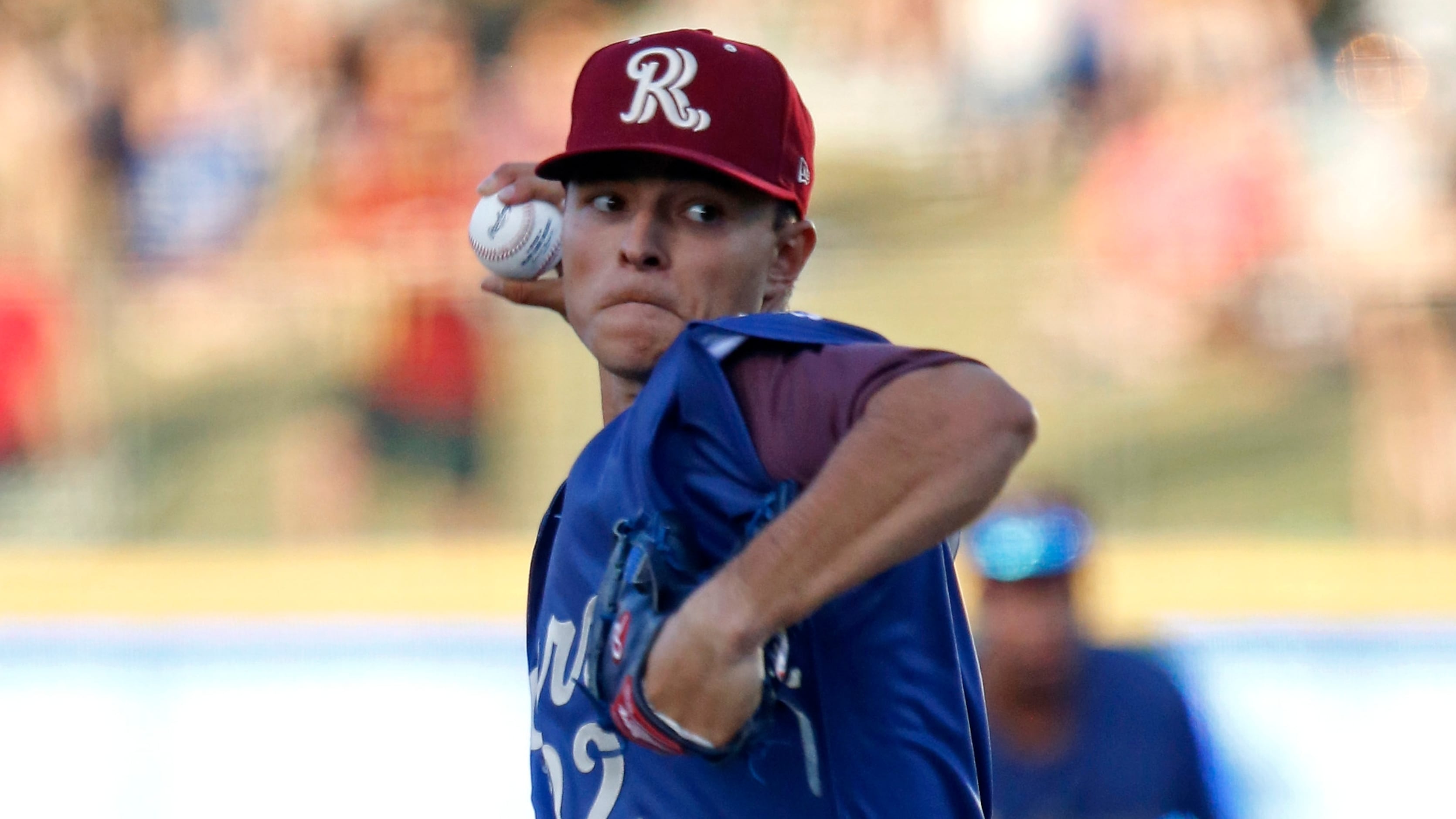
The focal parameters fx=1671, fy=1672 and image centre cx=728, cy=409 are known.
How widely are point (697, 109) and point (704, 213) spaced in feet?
0.41

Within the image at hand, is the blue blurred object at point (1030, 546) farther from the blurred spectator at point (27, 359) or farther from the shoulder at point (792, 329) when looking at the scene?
the blurred spectator at point (27, 359)

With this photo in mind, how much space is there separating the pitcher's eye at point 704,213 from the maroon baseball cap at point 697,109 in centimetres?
7

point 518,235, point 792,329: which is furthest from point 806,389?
point 518,235

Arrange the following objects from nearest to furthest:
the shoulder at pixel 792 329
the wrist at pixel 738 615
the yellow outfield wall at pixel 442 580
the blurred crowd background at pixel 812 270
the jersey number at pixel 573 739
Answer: the wrist at pixel 738 615 → the shoulder at pixel 792 329 → the jersey number at pixel 573 739 → the yellow outfield wall at pixel 442 580 → the blurred crowd background at pixel 812 270

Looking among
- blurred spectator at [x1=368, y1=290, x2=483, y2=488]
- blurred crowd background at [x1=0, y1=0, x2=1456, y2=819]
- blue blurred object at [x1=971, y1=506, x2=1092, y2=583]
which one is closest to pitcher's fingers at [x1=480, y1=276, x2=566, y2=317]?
blue blurred object at [x1=971, y1=506, x2=1092, y2=583]

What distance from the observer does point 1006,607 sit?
12.3 ft

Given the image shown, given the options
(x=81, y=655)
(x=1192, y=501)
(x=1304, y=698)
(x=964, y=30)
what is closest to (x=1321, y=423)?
(x=1192, y=501)

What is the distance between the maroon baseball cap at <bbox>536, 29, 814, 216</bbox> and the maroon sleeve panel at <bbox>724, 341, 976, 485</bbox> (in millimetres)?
345

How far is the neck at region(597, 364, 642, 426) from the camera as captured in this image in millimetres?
2033

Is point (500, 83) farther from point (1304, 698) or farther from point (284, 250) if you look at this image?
point (1304, 698)

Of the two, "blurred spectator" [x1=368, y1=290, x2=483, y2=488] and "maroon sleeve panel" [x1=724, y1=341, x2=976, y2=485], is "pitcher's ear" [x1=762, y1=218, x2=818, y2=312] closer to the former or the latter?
"maroon sleeve panel" [x1=724, y1=341, x2=976, y2=485]

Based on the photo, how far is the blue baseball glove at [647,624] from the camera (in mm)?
1378

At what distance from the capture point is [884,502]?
1331 mm

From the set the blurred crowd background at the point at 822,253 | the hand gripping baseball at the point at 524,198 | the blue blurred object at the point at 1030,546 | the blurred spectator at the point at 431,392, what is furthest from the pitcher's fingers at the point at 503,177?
the blurred spectator at the point at 431,392
